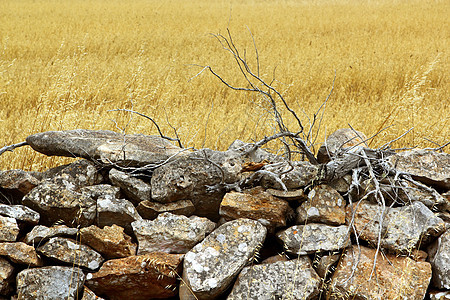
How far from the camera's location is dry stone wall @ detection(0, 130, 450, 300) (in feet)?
8.78

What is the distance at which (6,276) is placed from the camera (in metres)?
2.63

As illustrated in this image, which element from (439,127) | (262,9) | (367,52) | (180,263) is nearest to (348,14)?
(262,9)

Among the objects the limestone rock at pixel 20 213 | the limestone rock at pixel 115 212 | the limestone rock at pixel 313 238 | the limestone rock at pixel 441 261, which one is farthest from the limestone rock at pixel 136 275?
the limestone rock at pixel 441 261

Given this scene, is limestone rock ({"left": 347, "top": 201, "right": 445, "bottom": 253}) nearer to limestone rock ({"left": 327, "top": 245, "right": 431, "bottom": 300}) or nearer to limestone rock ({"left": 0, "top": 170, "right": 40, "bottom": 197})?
limestone rock ({"left": 327, "top": 245, "right": 431, "bottom": 300})

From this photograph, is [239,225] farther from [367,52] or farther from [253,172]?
[367,52]

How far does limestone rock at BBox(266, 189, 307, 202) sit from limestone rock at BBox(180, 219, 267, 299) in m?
0.26

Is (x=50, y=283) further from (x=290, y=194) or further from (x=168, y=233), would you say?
(x=290, y=194)

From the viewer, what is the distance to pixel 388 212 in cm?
295

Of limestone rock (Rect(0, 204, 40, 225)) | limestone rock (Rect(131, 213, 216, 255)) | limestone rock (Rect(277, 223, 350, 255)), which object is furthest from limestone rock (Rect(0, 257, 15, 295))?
limestone rock (Rect(277, 223, 350, 255))

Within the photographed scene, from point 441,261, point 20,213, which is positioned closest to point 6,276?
point 20,213

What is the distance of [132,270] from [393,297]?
5.21 feet

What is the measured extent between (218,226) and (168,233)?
404 millimetres

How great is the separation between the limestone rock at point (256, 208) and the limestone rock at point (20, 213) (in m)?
1.21

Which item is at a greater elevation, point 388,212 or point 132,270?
point 388,212
